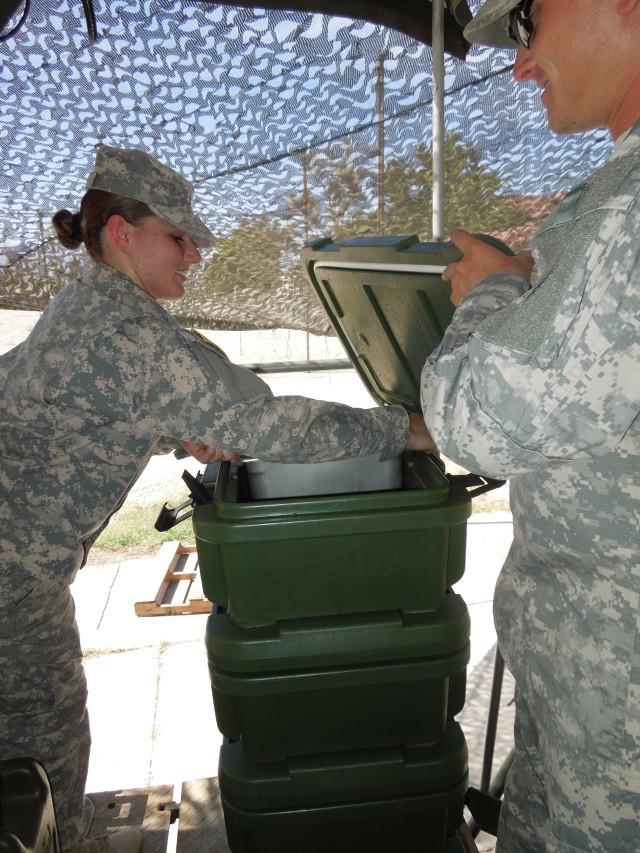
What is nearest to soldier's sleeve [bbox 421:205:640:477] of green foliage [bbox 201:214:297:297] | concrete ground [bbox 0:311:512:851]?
concrete ground [bbox 0:311:512:851]

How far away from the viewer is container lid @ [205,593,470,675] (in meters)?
1.52

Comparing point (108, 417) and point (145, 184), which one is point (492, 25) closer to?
point (145, 184)

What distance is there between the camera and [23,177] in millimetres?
3613

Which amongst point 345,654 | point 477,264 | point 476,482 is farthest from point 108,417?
point 477,264

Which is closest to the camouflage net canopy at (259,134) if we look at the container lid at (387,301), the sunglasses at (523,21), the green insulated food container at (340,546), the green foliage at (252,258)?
the green foliage at (252,258)

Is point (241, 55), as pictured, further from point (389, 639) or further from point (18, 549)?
point (389, 639)

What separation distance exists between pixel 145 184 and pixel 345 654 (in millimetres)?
1329

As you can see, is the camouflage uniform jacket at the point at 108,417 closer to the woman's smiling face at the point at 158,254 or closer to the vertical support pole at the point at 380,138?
the woman's smiling face at the point at 158,254

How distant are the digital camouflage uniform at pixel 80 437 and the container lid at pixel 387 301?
33 cm

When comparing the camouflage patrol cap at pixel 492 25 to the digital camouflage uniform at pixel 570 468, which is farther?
the camouflage patrol cap at pixel 492 25

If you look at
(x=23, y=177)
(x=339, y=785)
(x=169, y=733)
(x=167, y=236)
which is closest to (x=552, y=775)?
(x=339, y=785)

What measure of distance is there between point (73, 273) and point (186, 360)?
2.58 meters

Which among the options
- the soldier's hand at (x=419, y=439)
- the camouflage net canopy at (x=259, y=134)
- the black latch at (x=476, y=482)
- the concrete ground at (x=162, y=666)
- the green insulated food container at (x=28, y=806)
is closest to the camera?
the green insulated food container at (x=28, y=806)

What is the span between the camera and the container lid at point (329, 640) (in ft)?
4.98
